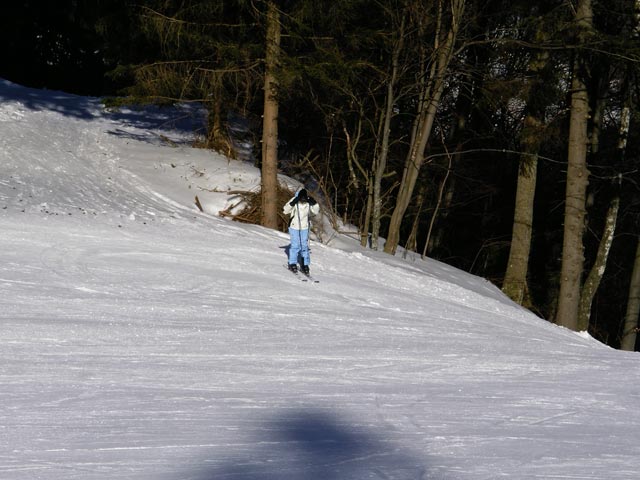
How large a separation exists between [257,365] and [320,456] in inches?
118

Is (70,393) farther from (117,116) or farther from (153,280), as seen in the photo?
(117,116)

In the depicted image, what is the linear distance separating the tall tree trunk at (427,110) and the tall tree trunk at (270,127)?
3.07m

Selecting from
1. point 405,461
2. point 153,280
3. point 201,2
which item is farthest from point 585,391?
point 201,2

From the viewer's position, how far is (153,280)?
12664 mm

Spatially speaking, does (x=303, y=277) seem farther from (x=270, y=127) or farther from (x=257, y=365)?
(x=257, y=365)

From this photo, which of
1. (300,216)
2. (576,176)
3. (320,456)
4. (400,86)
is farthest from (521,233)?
(320,456)

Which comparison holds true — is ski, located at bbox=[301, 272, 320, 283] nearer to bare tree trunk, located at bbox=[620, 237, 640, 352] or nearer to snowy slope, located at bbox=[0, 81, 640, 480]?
snowy slope, located at bbox=[0, 81, 640, 480]

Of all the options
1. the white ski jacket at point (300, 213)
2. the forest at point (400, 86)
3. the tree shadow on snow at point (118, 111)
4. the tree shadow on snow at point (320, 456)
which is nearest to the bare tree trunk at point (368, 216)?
the forest at point (400, 86)

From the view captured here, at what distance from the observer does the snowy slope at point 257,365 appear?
206 inches

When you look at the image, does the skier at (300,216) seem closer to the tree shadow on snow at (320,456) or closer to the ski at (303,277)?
the ski at (303,277)

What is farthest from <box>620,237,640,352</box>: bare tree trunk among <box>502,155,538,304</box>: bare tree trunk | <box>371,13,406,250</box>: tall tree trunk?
<box>371,13,406,250</box>: tall tree trunk

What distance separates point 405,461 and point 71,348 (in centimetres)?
441

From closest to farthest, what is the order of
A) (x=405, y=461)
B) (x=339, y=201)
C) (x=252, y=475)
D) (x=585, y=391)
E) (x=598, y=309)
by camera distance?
(x=252, y=475) < (x=405, y=461) < (x=585, y=391) < (x=339, y=201) < (x=598, y=309)

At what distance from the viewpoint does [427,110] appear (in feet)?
63.5
